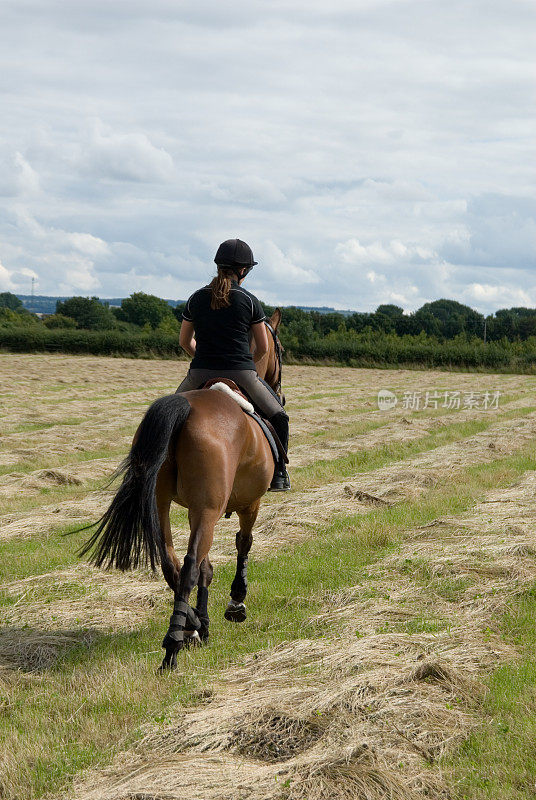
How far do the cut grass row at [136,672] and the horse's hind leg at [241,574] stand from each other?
0.11 m

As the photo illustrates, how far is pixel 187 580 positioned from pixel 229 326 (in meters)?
1.99

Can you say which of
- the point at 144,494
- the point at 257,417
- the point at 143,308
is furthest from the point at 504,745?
the point at 143,308

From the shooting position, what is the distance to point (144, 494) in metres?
5.20

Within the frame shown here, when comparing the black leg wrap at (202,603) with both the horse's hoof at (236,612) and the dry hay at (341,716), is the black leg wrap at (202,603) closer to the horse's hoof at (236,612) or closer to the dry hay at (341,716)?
the horse's hoof at (236,612)

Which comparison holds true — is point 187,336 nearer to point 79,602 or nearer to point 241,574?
point 241,574

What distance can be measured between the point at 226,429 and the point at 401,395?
84.1 ft

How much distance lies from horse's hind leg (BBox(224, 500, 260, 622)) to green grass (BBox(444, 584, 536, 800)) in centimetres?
210

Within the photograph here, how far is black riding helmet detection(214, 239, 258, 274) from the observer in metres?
6.10

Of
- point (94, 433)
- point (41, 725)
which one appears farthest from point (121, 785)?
point (94, 433)

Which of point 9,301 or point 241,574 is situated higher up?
point 9,301

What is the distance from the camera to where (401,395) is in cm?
3059

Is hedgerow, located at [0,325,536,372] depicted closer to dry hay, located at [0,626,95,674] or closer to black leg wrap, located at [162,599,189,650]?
dry hay, located at [0,626,95,674]

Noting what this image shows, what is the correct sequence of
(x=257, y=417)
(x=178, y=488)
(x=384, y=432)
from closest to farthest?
(x=178, y=488) → (x=257, y=417) → (x=384, y=432)

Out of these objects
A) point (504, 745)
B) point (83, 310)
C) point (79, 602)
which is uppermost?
point (83, 310)
